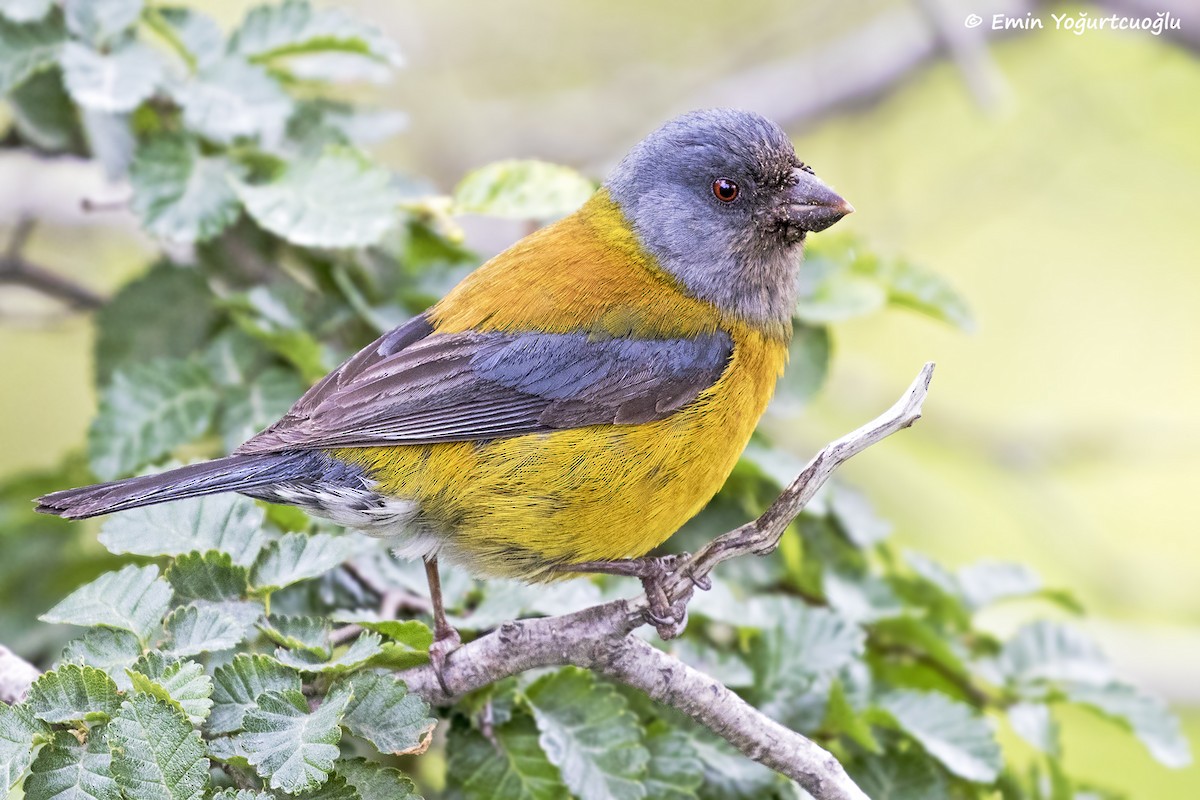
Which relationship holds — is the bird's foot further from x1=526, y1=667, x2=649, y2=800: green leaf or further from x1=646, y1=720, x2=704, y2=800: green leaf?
x1=646, y1=720, x2=704, y2=800: green leaf

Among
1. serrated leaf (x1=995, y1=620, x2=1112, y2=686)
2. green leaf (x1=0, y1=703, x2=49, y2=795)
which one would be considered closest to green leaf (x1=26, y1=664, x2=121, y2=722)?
green leaf (x1=0, y1=703, x2=49, y2=795)

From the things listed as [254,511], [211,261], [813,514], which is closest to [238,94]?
[211,261]

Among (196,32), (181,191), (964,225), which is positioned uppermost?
(964,225)

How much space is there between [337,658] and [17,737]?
0.48 metres

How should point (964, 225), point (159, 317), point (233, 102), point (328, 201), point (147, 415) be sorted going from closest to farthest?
point (147, 415)
point (328, 201)
point (233, 102)
point (159, 317)
point (964, 225)

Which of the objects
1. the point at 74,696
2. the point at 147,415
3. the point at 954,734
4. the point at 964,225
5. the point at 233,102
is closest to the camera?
the point at 74,696

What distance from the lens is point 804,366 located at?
10.9 ft

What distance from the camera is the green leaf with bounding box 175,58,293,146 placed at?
317 centimetres

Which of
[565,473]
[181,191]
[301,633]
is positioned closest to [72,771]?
[301,633]

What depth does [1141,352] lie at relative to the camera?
22.8 feet

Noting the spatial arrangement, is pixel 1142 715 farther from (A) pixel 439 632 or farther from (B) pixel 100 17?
(B) pixel 100 17

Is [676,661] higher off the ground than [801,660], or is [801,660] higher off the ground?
[801,660]

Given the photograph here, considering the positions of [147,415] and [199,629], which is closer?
[199,629]

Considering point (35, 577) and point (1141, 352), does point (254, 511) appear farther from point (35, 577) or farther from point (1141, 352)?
point (1141, 352)
